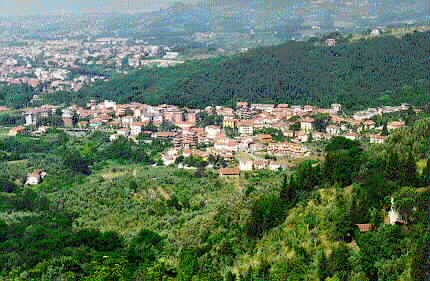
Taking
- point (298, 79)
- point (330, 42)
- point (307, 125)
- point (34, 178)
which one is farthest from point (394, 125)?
point (330, 42)

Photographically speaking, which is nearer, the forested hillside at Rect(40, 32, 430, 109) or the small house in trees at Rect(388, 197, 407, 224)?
the small house in trees at Rect(388, 197, 407, 224)

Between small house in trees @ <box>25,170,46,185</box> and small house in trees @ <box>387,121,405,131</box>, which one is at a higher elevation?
small house in trees @ <box>387,121,405,131</box>

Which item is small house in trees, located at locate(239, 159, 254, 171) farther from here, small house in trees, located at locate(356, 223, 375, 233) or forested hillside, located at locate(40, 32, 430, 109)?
forested hillside, located at locate(40, 32, 430, 109)

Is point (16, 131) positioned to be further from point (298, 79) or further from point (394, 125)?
point (394, 125)

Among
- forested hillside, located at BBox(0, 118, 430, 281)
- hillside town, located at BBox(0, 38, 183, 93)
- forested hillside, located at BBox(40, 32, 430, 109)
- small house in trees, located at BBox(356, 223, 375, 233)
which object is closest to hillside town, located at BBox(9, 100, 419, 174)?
forested hillside, located at BBox(40, 32, 430, 109)

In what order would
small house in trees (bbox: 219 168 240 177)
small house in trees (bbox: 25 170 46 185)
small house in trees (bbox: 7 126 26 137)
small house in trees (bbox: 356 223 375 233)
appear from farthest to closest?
small house in trees (bbox: 7 126 26 137) < small house in trees (bbox: 25 170 46 185) < small house in trees (bbox: 219 168 240 177) < small house in trees (bbox: 356 223 375 233)

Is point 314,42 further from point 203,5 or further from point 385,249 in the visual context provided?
point 203,5

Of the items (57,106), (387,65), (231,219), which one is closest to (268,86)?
(387,65)
